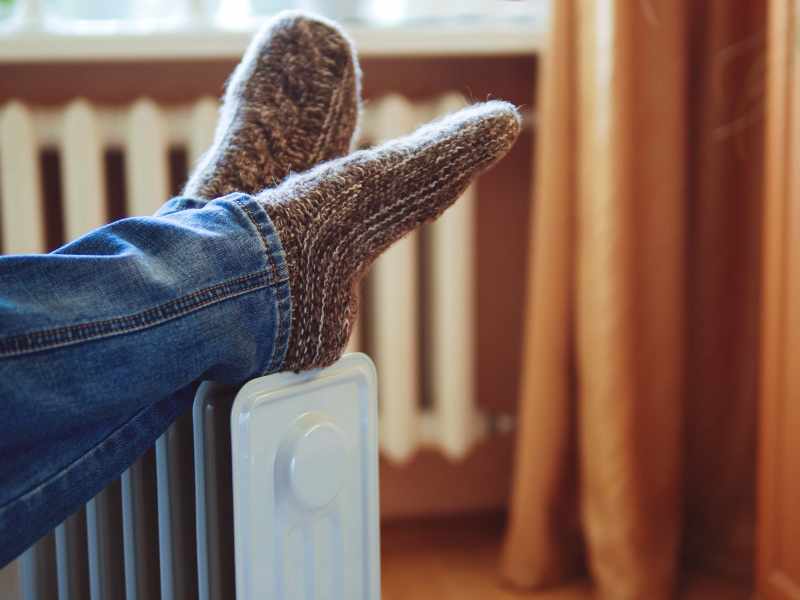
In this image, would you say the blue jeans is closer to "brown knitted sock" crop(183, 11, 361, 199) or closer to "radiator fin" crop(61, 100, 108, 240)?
"brown knitted sock" crop(183, 11, 361, 199)

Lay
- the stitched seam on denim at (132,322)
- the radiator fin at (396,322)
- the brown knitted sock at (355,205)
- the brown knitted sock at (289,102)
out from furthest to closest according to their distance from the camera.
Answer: the radiator fin at (396,322) < the brown knitted sock at (289,102) < the brown knitted sock at (355,205) < the stitched seam on denim at (132,322)

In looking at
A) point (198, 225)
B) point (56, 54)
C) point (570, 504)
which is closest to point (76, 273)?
point (198, 225)

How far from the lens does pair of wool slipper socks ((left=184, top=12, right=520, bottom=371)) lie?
504 mm

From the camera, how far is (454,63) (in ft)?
4.62

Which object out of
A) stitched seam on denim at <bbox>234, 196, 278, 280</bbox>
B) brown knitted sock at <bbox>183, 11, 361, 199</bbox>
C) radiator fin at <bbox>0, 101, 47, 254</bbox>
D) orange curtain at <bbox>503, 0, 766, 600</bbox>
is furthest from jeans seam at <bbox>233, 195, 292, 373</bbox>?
radiator fin at <bbox>0, 101, 47, 254</bbox>

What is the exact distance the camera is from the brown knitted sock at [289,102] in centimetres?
70

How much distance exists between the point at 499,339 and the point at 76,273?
3.67 ft

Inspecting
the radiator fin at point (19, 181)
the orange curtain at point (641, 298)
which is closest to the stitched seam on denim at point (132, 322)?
the orange curtain at point (641, 298)

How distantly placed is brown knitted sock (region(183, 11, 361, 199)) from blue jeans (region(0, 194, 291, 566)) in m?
0.22

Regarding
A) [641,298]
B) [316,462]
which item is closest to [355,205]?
[316,462]

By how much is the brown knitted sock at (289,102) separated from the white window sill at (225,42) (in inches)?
18.3

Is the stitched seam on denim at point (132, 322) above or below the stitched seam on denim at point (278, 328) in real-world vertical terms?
above

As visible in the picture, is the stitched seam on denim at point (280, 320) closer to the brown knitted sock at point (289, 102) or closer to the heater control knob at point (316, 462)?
the heater control knob at point (316, 462)

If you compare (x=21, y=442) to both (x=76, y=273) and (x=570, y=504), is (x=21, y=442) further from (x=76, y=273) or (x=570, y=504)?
(x=570, y=504)
